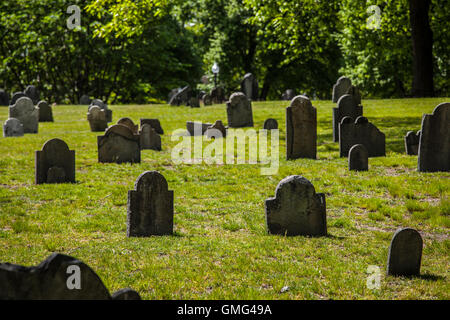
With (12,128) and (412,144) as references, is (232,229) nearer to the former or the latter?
(412,144)

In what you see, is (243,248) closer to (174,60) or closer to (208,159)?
(208,159)

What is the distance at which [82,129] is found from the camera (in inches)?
901

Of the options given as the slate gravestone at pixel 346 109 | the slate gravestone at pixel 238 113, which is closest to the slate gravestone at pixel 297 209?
the slate gravestone at pixel 346 109

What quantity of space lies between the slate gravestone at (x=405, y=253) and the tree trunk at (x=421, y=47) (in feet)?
66.8

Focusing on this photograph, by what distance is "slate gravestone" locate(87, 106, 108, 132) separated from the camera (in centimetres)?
2159

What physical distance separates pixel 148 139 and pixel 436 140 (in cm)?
825

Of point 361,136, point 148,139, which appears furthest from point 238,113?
point 361,136

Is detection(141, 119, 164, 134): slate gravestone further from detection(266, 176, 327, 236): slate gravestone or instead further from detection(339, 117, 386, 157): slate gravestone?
detection(266, 176, 327, 236): slate gravestone

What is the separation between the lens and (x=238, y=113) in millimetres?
21000

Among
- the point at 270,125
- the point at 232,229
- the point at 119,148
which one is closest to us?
the point at 232,229

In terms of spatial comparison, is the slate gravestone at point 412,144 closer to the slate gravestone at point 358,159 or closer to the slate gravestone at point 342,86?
the slate gravestone at point 358,159

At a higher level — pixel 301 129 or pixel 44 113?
pixel 44 113

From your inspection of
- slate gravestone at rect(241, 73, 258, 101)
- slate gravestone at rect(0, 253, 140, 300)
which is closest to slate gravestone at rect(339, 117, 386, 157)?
slate gravestone at rect(0, 253, 140, 300)

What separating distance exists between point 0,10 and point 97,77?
27.2 ft
